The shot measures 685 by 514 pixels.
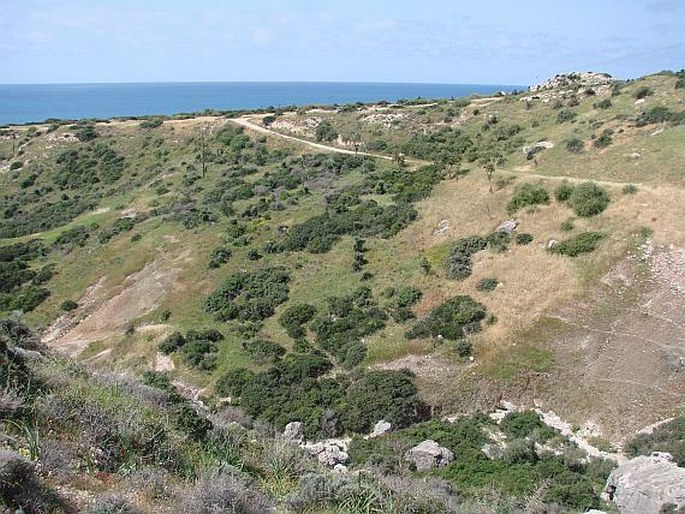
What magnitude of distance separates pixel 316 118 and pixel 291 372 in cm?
5503

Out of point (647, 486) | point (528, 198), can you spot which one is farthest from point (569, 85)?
point (647, 486)

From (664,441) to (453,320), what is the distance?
509 inches

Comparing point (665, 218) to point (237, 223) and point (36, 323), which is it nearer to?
point (237, 223)

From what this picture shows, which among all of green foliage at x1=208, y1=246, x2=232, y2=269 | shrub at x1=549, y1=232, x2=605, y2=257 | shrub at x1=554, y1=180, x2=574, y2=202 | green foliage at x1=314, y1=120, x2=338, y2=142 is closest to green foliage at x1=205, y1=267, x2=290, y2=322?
green foliage at x1=208, y1=246, x2=232, y2=269

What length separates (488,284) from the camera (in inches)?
1369

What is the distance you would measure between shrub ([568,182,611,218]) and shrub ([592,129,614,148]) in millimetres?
10892

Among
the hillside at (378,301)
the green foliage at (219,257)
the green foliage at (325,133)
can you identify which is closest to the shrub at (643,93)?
the hillside at (378,301)

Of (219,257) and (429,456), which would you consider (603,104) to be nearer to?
(219,257)

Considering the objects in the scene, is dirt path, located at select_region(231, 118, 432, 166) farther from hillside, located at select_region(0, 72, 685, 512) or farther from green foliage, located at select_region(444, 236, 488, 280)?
green foliage, located at select_region(444, 236, 488, 280)

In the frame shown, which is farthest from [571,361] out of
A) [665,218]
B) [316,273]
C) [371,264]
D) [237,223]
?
[237,223]

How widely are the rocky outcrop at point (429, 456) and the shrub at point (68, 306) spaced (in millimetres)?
33452

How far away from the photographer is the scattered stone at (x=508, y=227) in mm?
39531

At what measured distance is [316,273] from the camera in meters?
42.4

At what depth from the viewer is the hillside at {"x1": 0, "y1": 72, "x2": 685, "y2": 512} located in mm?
12234
